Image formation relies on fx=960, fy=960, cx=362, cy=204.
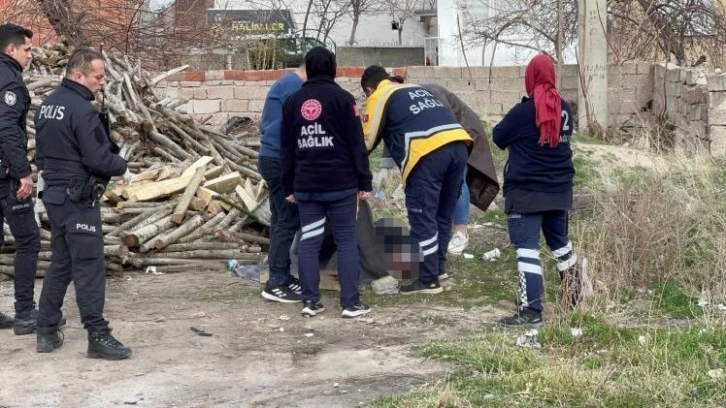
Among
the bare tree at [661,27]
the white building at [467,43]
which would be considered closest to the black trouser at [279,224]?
the bare tree at [661,27]

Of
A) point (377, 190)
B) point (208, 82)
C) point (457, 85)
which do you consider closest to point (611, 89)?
point (457, 85)

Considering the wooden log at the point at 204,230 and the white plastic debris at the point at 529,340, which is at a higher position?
the wooden log at the point at 204,230

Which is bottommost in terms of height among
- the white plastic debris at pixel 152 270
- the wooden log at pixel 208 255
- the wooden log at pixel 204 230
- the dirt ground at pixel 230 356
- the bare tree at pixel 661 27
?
the dirt ground at pixel 230 356

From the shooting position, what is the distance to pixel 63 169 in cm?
562

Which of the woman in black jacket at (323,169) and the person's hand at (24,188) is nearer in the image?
the person's hand at (24,188)

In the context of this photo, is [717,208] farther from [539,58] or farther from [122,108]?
[122,108]

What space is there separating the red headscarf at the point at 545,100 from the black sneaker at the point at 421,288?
1.63 meters

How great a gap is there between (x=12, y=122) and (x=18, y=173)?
325mm

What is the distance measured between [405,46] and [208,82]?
54.4ft

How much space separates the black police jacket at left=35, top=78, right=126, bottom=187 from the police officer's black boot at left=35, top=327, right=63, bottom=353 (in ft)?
3.02

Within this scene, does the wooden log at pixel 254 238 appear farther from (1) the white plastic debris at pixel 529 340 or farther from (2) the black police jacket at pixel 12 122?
(1) the white plastic debris at pixel 529 340

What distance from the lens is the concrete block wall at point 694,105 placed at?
501 inches

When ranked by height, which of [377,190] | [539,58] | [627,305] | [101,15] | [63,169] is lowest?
[627,305]

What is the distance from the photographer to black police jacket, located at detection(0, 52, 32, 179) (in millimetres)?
6020
